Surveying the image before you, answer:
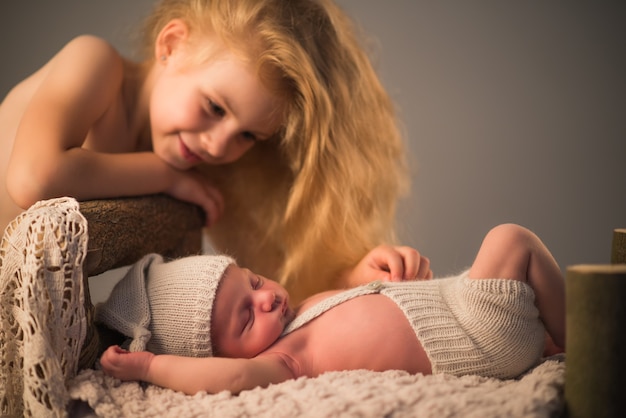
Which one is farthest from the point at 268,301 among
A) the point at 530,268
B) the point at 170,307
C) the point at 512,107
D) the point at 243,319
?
the point at 512,107

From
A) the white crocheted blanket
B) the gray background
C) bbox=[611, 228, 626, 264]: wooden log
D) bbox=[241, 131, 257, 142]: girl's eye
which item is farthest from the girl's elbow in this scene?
the gray background

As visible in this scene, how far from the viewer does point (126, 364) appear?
3.10 ft

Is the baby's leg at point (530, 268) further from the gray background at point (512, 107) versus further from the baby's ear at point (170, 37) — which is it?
the gray background at point (512, 107)

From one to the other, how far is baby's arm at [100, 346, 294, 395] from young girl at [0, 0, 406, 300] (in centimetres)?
39

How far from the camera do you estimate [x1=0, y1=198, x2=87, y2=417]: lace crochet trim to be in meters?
0.87

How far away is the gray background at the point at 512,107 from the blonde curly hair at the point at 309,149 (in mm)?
849

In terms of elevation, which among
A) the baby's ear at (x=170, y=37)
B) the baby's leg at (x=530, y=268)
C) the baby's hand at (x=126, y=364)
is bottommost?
the baby's hand at (x=126, y=364)

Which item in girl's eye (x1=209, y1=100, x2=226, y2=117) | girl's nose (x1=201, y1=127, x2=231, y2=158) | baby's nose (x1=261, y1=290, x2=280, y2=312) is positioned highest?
girl's eye (x1=209, y1=100, x2=226, y2=117)

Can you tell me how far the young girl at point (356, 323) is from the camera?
3.28 feet

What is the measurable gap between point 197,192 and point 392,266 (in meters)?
0.49

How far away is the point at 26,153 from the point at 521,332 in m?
0.88

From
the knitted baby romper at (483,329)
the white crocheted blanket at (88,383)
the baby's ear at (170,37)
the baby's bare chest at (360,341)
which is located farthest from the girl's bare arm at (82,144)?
the knitted baby romper at (483,329)

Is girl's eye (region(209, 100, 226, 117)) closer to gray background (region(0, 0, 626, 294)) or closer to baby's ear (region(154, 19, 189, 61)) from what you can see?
baby's ear (region(154, 19, 189, 61))

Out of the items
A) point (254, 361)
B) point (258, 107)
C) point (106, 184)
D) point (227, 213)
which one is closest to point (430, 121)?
point (227, 213)
